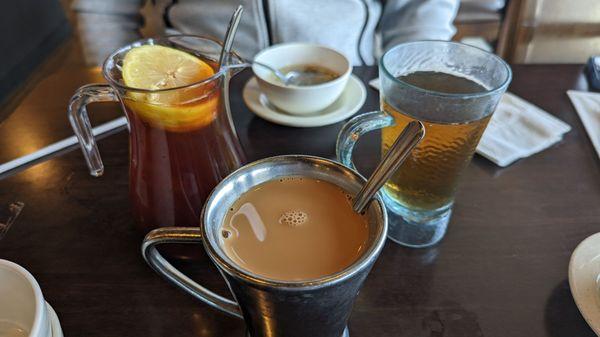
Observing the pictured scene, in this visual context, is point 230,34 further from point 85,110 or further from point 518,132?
point 518,132

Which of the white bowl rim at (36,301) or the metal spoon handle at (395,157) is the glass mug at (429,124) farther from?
the white bowl rim at (36,301)

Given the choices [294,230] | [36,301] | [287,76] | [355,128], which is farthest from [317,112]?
[36,301]

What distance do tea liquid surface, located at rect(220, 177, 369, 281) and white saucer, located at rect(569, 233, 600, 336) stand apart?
24cm

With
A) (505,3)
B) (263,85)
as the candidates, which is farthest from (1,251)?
(505,3)

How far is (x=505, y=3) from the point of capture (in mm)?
1840

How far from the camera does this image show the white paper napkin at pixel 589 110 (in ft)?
2.44

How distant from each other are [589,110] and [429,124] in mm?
443

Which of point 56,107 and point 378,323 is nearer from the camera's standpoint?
point 378,323

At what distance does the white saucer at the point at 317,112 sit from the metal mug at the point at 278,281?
1.04 ft

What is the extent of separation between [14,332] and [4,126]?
476 mm

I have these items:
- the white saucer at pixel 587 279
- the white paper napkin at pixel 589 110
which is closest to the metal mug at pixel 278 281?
the white saucer at pixel 587 279

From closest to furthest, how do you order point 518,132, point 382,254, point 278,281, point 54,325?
point 278,281 → point 54,325 → point 382,254 → point 518,132

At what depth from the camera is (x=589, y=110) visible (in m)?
0.80

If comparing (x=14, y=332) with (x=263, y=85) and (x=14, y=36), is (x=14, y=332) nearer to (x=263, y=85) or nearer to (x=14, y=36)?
(x=263, y=85)
